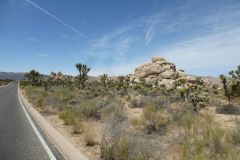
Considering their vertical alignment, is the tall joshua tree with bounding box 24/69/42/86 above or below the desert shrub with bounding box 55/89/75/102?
above

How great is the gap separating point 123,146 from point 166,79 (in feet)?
213

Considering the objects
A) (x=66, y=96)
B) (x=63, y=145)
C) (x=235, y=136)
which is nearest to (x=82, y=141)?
(x=63, y=145)

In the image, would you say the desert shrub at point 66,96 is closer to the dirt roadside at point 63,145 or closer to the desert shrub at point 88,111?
the desert shrub at point 88,111

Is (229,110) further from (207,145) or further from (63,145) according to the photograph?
(63,145)

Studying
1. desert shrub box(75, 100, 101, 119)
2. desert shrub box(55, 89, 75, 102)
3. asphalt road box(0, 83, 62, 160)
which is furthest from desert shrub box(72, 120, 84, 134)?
desert shrub box(55, 89, 75, 102)

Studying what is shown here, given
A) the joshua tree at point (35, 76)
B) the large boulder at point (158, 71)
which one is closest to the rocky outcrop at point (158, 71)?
the large boulder at point (158, 71)

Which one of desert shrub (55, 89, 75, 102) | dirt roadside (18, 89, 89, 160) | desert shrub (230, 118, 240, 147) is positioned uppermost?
desert shrub (55, 89, 75, 102)

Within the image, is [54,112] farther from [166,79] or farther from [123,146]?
[166,79]

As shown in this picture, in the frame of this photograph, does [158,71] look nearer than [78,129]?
No

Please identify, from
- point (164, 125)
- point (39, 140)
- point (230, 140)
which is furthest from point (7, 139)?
point (230, 140)

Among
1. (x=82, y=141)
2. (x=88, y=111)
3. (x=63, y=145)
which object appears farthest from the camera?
(x=88, y=111)

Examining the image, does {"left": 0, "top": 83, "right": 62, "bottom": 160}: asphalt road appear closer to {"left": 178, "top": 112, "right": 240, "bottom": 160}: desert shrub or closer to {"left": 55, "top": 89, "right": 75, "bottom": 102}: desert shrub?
{"left": 178, "top": 112, "right": 240, "bottom": 160}: desert shrub

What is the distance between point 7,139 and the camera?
9.18m

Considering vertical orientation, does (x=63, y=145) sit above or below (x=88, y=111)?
below
